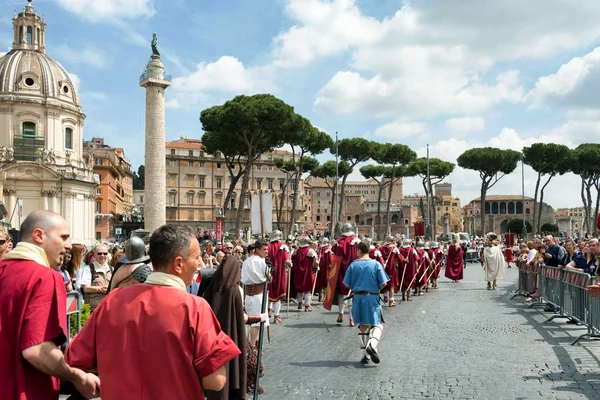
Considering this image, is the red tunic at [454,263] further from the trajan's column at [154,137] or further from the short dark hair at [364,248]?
A: the trajan's column at [154,137]

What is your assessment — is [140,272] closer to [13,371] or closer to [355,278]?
[13,371]

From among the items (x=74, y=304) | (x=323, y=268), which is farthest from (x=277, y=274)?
(x=74, y=304)

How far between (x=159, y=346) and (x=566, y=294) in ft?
37.4

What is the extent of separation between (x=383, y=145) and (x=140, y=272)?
224 feet

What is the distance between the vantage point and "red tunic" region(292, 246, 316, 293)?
15.5m

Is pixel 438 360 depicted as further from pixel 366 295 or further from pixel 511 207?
pixel 511 207

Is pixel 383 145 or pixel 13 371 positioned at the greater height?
pixel 383 145

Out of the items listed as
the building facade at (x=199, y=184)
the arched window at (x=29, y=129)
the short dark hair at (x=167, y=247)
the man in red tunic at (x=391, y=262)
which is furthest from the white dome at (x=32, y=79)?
the short dark hair at (x=167, y=247)

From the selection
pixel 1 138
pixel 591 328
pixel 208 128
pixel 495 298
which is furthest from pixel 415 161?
pixel 591 328

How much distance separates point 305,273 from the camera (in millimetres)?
15633

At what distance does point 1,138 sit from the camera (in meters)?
54.0

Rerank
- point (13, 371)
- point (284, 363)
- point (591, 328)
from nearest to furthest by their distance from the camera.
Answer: point (13, 371) < point (284, 363) < point (591, 328)

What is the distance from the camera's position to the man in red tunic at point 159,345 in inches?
110

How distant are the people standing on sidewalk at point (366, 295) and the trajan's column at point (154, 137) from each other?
33788 mm
